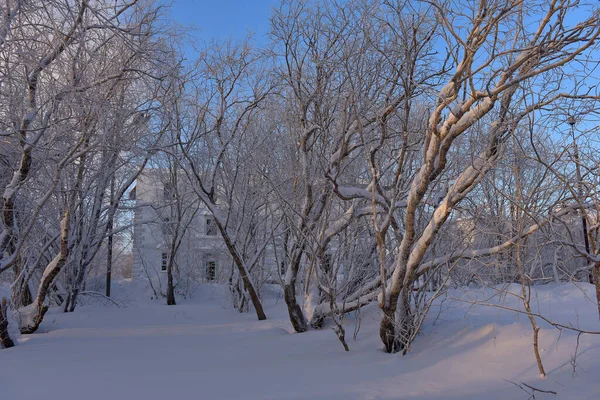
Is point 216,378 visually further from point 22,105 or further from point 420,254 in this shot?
point 22,105

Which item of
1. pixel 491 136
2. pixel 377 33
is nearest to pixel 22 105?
pixel 377 33

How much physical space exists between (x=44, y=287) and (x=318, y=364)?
5.65m

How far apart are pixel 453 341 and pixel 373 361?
105cm

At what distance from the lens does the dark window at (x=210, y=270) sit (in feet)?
78.0

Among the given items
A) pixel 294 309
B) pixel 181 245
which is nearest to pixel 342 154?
pixel 294 309

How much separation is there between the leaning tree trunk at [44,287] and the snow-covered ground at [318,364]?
383 millimetres

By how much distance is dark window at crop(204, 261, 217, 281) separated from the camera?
23.8 m

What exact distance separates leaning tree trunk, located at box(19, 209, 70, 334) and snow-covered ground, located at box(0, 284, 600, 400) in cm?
38

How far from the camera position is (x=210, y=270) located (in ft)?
81.0

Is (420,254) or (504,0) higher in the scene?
(504,0)

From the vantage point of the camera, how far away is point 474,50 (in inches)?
190

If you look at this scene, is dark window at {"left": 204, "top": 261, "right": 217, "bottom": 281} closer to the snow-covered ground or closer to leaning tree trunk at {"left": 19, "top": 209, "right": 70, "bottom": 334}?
leaning tree trunk at {"left": 19, "top": 209, "right": 70, "bottom": 334}

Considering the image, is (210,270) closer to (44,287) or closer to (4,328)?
(44,287)

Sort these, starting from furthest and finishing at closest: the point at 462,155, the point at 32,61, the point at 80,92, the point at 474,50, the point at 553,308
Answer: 1. the point at 553,308
2. the point at 462,155
3. the point at 80,92
4. the point at 32,61
5. the point at 474,50
